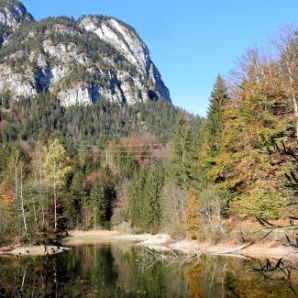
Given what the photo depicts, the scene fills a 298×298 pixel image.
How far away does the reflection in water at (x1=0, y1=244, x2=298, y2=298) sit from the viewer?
72.9ft

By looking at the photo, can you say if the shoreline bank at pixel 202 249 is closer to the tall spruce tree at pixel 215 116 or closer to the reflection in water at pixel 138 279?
the reflection in water at pixel 138 279

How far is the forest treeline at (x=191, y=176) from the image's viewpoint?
30594 mm

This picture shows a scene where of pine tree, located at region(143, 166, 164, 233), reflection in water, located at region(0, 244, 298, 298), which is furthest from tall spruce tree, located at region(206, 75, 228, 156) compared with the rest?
pine tree, located at region(143, 166, 164, 233)

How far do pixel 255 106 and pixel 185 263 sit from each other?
41.6 feet

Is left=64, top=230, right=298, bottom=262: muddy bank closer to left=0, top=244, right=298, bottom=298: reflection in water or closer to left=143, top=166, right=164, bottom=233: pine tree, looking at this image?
left=143, top=166, right=164, bottom=233: pine tree

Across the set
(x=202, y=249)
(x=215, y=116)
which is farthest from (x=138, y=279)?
(x=215, y=116)

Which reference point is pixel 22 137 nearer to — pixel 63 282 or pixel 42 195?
pixel 42 195

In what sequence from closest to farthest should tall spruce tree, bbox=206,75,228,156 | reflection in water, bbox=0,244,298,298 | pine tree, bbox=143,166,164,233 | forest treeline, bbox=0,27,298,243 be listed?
1. reflection in water, bbox=0,244,298,298
2. forest treeline, bbox=0,27,298,243
3. tall spruce tree, bbox=206,75,228,156
4. pine tree, bbox=143,166,164,233

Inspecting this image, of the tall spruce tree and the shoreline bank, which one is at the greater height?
the tall spruce tree

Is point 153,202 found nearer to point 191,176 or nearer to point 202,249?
point 191,176

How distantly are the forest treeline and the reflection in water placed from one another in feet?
14.0

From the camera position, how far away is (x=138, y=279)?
1069 inches

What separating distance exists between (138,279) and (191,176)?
2790 cm

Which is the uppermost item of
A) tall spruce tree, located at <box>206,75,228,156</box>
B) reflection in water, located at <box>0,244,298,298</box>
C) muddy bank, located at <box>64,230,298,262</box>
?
tall spruce tree, located at <box>206,75,228,156</box>
